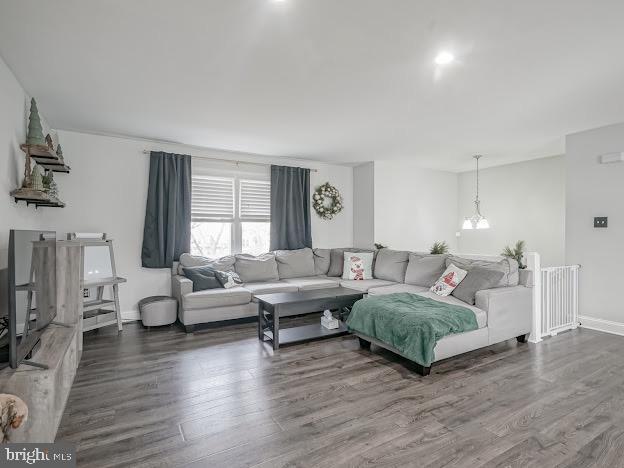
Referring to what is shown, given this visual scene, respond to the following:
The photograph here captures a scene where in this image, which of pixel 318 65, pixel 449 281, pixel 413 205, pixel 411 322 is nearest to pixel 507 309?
pixel 449 281

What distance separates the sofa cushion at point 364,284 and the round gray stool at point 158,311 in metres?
2.31

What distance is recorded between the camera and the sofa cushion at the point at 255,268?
16.1ft

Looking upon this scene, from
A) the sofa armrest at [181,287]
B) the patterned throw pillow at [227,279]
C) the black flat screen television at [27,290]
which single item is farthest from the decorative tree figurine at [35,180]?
the patterned throw pillow at [227,279]

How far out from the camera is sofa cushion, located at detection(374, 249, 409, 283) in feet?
16.2

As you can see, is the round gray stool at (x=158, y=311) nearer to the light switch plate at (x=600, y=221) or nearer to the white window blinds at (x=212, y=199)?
the white window blinds at (x=212, y=199)

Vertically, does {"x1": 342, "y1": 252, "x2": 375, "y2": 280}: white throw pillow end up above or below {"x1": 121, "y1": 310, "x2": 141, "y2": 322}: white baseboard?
above

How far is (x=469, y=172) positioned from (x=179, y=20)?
6.49 meters

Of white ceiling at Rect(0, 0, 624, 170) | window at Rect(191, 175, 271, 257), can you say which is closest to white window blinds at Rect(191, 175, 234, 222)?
window at Rect(191, 175, 271, 257)

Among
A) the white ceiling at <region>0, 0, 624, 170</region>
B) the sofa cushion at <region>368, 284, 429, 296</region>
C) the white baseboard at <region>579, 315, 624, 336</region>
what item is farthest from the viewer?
the sofa cushion at <region>368, 284, 429, 296</region>

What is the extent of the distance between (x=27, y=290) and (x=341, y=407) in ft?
6.85

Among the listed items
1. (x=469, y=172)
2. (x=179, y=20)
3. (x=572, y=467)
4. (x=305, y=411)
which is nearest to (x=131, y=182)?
(x=179, y=20)

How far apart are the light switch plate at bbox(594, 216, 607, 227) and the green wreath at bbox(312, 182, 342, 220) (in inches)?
145

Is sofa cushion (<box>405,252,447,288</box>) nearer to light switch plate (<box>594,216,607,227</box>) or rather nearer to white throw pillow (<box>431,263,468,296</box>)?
white throw pillow (<box>431,263,468,296</box>)

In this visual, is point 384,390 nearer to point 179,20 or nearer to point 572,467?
point 572,467
